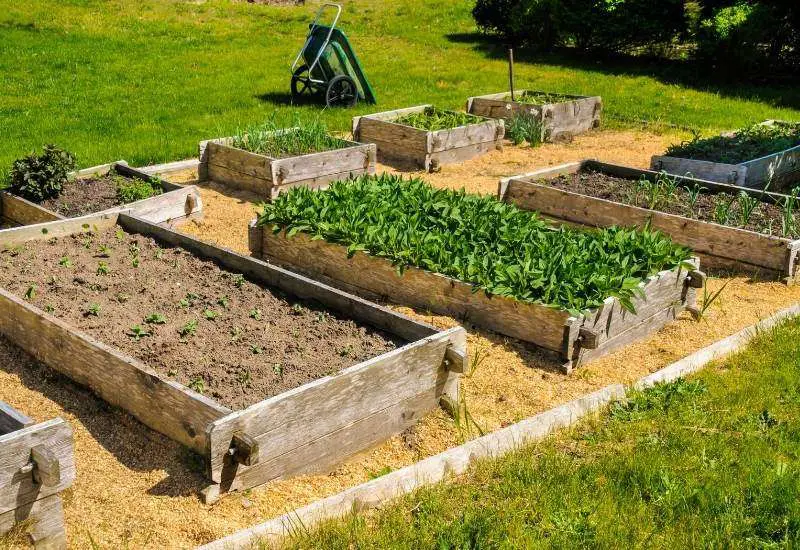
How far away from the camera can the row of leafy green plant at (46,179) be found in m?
8.23

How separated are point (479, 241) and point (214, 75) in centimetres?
1025

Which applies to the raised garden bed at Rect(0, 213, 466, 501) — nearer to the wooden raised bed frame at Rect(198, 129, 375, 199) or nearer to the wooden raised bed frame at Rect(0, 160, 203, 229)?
→ the wooden raised bed frame at Rect(0, 160, 203, 229)

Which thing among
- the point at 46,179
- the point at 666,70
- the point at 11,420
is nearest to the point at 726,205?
Answer: the point at 46,179

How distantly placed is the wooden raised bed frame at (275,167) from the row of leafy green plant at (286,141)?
173 millimetres

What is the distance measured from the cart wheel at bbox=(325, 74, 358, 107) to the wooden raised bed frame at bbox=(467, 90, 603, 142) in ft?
5.83

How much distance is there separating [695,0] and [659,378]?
15.0 meters

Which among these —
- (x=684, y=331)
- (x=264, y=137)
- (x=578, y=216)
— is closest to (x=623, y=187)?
(x=578, y=216)

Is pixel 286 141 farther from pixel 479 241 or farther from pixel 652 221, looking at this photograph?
pixel 652 221

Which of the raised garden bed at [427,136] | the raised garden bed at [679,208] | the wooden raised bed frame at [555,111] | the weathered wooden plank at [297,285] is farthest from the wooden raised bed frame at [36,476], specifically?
the wooden raised bed frame at [555,111]

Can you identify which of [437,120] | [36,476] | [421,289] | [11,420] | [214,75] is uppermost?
[11,420]

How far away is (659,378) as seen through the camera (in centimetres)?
545

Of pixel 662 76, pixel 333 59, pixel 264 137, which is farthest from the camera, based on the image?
pixel 662 76

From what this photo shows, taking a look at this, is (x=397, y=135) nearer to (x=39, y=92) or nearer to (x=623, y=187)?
(x=623, y=187)

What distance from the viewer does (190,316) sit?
19.4 ft
